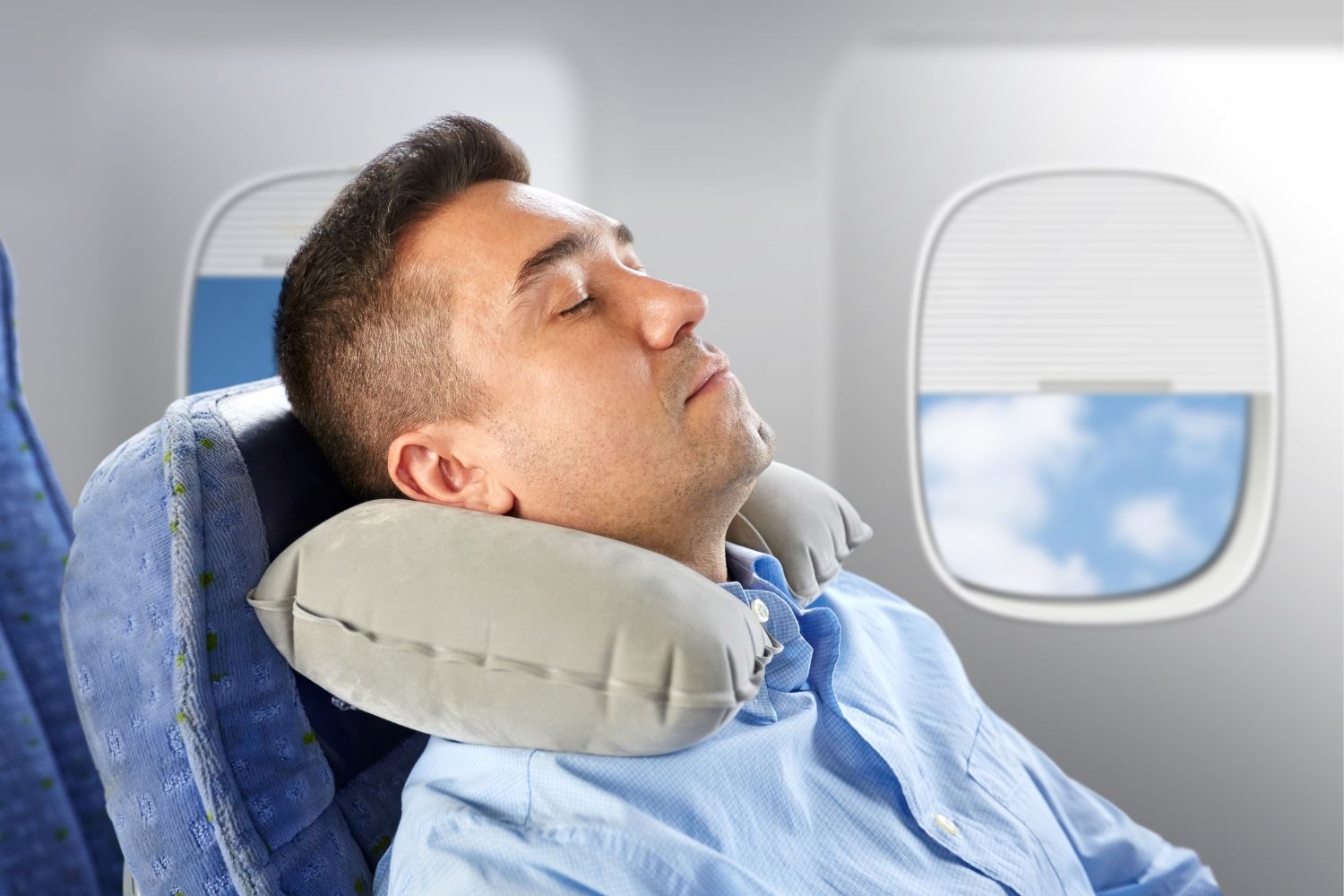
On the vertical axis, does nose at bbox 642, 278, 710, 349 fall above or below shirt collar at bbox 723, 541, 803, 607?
above

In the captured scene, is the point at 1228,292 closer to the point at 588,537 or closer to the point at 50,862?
the point at 588,537

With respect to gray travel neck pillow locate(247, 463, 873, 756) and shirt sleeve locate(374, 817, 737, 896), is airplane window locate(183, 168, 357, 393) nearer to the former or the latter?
gray travel neck pillow locate(247, 463, 873, 756)

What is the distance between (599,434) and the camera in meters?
1.31

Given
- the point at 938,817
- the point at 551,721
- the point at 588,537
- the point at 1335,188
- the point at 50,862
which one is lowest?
the point at 50,862

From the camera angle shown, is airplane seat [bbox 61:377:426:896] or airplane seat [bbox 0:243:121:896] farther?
airplane seat [bbox 0:243:121:896]

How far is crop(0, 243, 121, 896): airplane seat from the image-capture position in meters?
1.28

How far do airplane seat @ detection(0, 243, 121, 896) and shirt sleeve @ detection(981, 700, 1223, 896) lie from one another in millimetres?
1199

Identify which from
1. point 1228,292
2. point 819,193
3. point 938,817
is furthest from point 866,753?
point 1228,292

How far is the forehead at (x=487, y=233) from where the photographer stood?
133 cm

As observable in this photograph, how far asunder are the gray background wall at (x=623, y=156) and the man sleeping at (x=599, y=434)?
75 cm

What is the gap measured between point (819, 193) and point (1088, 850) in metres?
1.28

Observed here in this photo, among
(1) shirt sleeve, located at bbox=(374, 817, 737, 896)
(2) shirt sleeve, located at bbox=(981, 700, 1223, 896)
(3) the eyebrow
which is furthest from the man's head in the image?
(2) shirt sleeve, located at bbox=(981, 700, 1223, 896)

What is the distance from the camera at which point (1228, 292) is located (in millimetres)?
2236

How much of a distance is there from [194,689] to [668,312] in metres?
0.67
